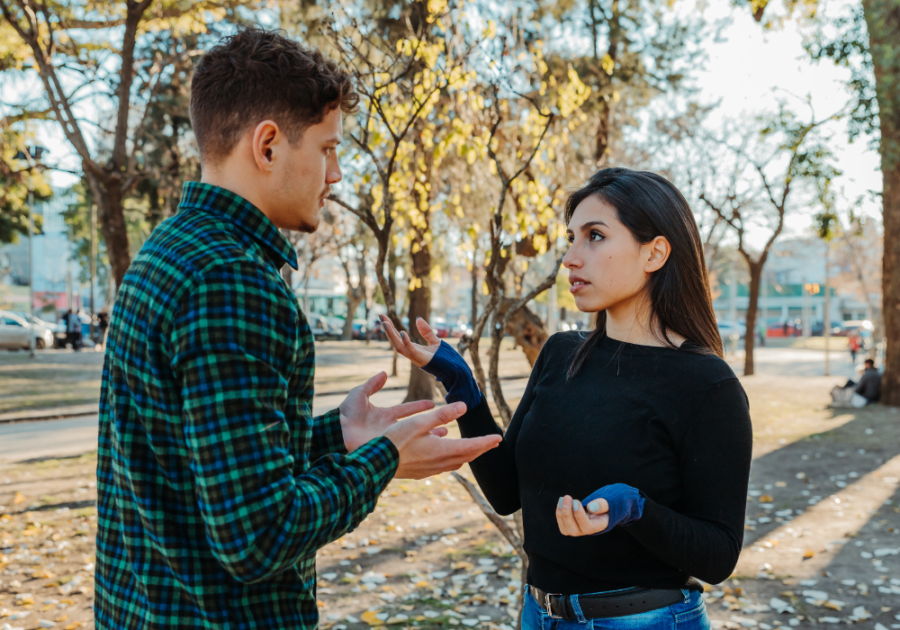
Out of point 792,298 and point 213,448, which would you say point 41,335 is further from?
point 792,298

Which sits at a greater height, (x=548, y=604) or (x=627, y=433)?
(x=627, y=433)

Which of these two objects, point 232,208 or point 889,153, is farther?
point 889,153

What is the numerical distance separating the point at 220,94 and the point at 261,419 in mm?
689

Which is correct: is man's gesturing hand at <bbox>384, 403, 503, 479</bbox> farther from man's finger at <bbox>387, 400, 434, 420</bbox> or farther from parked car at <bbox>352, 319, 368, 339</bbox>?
parked car at <bbox>352, 319, 368, 339</bbox>

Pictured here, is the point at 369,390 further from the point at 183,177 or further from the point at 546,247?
the point at 183,177

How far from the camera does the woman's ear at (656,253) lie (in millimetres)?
2162

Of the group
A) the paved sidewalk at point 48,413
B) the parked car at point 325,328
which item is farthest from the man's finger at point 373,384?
the parked car at point 325,328

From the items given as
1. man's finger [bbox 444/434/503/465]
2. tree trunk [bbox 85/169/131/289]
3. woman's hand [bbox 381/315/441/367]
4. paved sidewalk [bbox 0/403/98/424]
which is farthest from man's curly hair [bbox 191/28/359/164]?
paved sidewalk [bbox 0/403/98/424]

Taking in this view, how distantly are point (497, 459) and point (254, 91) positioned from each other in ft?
4.49

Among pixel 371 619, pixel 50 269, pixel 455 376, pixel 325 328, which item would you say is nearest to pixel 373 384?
pixel 455 376

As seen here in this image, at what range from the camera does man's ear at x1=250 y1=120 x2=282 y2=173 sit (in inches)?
57.8

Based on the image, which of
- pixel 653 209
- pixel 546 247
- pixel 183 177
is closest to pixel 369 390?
pixel 653 209

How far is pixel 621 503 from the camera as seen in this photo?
172cm

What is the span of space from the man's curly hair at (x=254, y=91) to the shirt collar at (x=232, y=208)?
0.24ft
